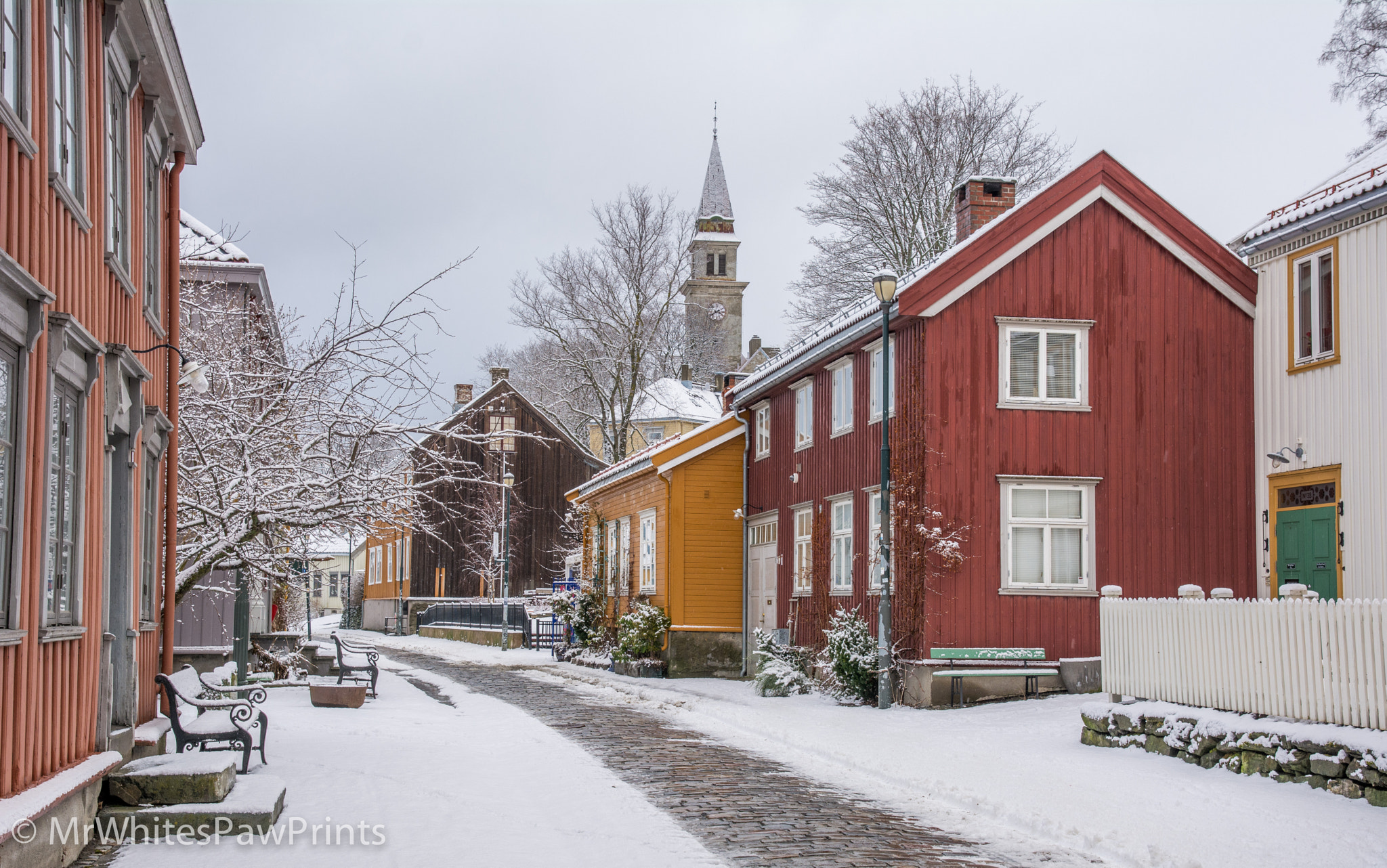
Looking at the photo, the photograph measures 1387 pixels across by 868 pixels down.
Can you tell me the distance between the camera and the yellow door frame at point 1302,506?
16.0 metres

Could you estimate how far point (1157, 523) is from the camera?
62.1 feet

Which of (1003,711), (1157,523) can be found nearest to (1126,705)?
(1003,711)

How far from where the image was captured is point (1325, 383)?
16.6m

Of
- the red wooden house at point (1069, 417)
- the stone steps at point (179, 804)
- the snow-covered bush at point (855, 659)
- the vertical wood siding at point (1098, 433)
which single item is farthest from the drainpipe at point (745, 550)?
the stone steps at point (179, 804)

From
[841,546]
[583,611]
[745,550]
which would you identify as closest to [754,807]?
[841,546]

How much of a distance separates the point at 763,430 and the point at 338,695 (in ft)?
37.9

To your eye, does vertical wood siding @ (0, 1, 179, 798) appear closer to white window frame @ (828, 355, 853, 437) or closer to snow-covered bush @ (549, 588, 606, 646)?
white window frame @ (828, 355, 853, 437)

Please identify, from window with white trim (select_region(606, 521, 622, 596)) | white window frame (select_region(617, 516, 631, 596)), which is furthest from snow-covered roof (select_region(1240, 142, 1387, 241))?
window with white trim (select_region(606, 521, 622, 596))

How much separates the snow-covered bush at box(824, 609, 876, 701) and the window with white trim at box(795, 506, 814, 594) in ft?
12.0

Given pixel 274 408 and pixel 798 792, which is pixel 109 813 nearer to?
pixel 798 792

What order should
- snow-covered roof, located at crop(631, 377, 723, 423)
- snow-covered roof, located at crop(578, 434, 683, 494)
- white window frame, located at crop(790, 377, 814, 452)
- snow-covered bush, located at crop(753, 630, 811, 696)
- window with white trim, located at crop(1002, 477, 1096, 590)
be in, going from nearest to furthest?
window with white trim, located at crop(1002, 477, 1096, 590) < snow-covered bush, located at crop(753, 630, 811, 696) < white window frame, located at crop(790, 377, 814, 452) < snow-covered roof, located at crop(578, 434, 683, 494) < snow-covered roof, located at crop(631, 377, 723, 423)

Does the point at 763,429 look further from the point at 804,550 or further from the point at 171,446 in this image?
the point at 171,446

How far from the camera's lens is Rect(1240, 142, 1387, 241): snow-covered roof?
1545 cm

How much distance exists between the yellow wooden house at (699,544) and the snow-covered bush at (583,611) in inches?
167
